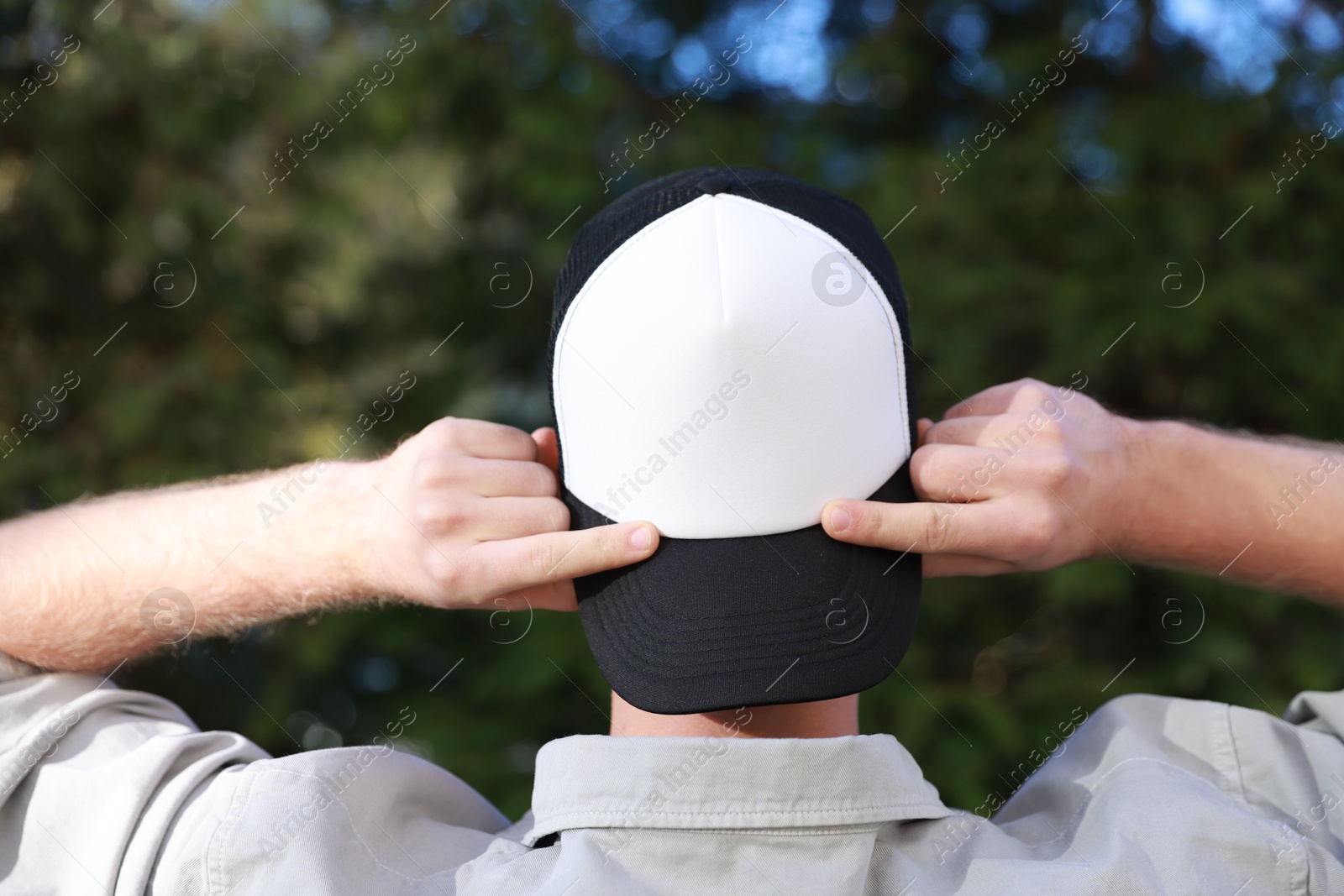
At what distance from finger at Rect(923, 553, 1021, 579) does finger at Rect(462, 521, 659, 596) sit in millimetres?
368

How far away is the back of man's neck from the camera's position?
1.15 meters

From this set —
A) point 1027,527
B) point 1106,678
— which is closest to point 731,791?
point 1027,527

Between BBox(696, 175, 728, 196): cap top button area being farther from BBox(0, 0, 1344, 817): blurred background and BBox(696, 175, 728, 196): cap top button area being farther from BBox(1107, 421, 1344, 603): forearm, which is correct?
BBox(0, 0, 1344, 817): blurred background

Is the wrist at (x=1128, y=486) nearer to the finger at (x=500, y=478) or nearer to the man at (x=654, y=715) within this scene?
the man at (x=654, y=715)

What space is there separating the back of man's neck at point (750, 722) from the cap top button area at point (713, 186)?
0.58 meters

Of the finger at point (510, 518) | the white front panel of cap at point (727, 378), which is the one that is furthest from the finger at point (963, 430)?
the finger at point (510, 518)

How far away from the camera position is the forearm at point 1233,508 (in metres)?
1.35

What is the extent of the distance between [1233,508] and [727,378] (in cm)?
72

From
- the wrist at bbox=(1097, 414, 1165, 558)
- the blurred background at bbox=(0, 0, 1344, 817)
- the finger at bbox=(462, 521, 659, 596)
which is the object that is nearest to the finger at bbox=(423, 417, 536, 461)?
the finger at bbox=(462, 521, 659, 596)

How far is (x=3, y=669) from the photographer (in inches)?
48.6

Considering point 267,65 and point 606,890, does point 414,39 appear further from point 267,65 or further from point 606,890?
point 606,890

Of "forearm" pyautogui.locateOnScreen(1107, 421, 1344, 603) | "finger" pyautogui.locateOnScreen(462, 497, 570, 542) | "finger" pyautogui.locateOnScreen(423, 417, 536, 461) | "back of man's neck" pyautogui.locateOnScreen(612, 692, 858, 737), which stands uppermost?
"finger" pyautogui.locateOnScreen(423, 417, 536, 461)

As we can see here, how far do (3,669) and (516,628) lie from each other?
52.2 inches

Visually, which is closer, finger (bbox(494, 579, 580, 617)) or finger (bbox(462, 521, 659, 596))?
finger (bbox(462, 521, 659, 596))
